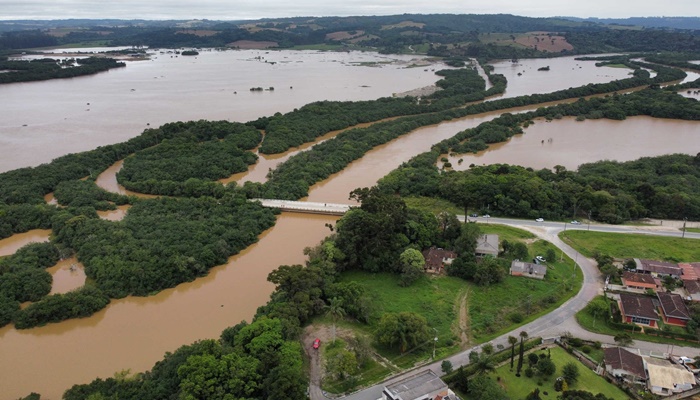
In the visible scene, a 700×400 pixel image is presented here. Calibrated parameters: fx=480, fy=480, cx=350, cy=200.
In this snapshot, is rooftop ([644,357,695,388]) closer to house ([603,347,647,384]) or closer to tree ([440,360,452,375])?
house ([603,347,647,384])

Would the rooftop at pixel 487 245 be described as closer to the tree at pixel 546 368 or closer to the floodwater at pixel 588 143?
the tree at pixel 546 368

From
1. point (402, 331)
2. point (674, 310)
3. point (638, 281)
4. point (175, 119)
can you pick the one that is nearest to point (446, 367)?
point (402, 331)

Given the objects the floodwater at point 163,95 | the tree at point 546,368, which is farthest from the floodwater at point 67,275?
the tree at point 546,368

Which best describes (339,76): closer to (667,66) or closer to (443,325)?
(667,66)

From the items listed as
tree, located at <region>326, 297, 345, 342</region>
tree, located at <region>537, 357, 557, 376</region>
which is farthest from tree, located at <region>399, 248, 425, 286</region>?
tree, located at <region>537, 357, 557, 376</region>

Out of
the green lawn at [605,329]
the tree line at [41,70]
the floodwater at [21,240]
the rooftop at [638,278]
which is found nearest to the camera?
the green lawn at [605,329]

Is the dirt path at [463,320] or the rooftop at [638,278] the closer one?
the dirt path at [463,320]

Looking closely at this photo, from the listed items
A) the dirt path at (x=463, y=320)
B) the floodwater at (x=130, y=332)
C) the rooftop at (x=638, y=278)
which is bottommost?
the floodwater at (x=130, y=332)
